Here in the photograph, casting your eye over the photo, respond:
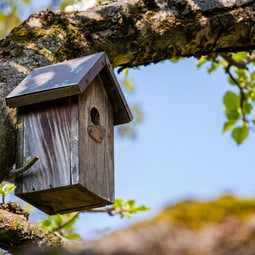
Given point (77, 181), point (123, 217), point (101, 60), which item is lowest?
point (123, 217)

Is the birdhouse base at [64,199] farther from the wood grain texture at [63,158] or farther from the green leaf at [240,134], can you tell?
the green leaf at [240,134]

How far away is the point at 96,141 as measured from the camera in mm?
3248

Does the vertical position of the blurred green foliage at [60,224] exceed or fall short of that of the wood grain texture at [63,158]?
it falls short

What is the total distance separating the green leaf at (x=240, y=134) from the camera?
4.86m

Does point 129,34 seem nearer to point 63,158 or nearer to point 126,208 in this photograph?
point 63,158

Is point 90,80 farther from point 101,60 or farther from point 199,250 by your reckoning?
point 199,250

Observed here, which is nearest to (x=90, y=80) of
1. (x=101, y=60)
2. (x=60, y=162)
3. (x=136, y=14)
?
(x=101, y=60)

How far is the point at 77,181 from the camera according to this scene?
297 centimetres

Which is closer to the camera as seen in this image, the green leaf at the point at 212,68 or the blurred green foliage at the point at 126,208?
the blurred green foliage at the point at 126,208

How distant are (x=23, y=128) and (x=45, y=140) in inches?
4.9

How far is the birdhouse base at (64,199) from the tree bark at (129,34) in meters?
0.31

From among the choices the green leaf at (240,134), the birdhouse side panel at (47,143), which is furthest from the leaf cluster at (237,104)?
the birdhouse side panel at (47,143)

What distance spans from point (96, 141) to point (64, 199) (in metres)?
0.29

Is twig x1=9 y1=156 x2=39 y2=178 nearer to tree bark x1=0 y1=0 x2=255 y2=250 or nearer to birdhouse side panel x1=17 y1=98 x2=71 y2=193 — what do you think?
birdhouse side panel x1=17 y1=98 x2=71 y2=193
